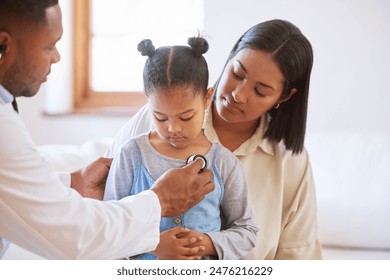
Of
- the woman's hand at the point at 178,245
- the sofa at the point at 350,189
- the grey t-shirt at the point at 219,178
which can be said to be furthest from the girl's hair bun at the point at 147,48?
the sofa at the point at 350,189

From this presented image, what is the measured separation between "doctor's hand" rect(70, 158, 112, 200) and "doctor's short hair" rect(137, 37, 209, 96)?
15 centimetres

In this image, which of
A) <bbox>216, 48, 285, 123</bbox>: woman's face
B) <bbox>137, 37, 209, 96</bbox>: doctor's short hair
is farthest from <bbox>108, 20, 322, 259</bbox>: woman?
<bbox>137, 37, 209, 96</bbox>: doctor's short hair

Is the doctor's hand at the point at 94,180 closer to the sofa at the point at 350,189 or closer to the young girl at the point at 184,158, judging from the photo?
the young girl at the point at 184,158

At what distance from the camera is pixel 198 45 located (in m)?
0.92

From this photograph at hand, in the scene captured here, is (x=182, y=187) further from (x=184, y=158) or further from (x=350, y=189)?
(x=350, y=189)

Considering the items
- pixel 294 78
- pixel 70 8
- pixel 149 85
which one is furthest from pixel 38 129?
pixel 294 78

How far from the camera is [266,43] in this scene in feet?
3.36

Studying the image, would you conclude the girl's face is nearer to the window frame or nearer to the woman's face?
the woman's face

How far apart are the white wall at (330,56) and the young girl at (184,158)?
0.15m

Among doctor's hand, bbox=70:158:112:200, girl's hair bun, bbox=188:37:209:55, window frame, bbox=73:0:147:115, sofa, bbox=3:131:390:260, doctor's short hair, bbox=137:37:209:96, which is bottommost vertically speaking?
sofa, bbox=3:131:390:260

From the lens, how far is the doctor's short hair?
0.91 metres

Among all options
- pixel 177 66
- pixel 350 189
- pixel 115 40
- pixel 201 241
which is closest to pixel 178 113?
pixel 177 66

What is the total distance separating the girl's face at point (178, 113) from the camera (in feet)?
2.98
